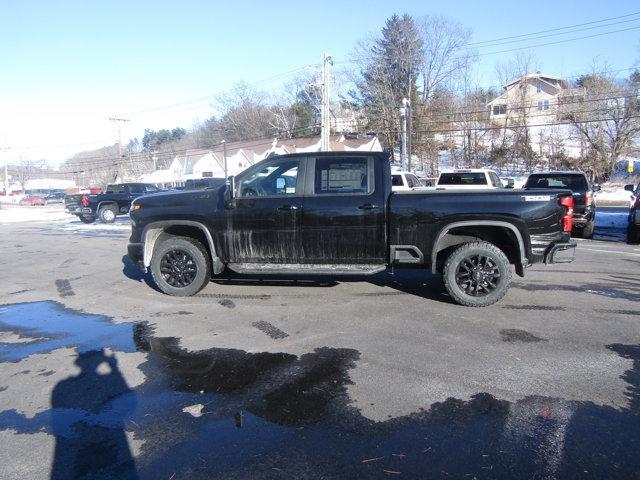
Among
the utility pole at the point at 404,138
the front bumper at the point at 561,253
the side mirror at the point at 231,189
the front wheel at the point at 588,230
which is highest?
the utility pole at the point at 404,138

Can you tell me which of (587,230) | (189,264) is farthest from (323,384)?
(587,230)

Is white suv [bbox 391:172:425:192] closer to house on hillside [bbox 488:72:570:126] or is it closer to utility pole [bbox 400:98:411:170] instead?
utility pole [bbox 400:98:411:170]

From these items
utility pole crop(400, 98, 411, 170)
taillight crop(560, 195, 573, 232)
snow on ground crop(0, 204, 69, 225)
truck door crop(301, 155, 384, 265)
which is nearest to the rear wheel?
taillight crop(560, 195, 573, 232)

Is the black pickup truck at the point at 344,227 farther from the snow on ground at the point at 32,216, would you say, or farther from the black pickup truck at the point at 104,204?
the snow on ground at the point at 32,216

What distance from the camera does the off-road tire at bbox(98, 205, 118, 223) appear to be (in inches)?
883

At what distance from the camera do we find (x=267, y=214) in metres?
6.57

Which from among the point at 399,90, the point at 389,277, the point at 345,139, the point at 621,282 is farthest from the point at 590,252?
the point at 399,90

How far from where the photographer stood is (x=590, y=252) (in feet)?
36.3

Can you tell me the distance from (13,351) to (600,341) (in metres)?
6.08

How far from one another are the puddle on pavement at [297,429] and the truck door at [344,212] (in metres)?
2.08

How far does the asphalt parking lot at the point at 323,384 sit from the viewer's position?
3.00 metres

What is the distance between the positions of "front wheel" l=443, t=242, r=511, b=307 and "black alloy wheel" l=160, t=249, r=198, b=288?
3.56 meters

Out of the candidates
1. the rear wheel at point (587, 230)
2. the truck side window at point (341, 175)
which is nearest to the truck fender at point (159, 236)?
the truck side window at point (341, 175)

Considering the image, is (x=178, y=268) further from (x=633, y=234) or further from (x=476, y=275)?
(x=633, y=234)
